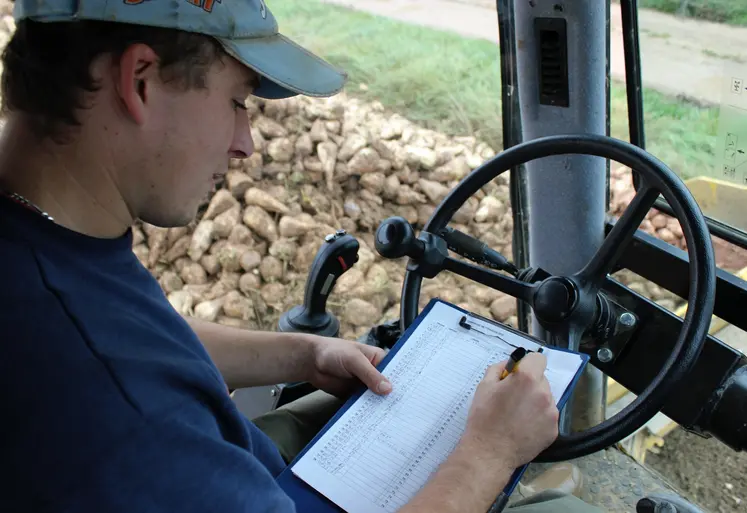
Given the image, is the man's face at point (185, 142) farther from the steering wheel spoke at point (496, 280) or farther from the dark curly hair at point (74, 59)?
the steering wheel spoke at point (496, 280)

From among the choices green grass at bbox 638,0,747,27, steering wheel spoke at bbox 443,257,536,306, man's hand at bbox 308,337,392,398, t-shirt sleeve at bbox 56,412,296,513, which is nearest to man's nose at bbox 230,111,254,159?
t-shirt sleeve at bbox 56,412,296,513

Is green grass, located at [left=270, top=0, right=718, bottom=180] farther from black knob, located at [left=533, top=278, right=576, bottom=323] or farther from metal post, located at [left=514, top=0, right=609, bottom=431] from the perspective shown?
black knob, located at [left=533, top=278, right=576, bottom=323]

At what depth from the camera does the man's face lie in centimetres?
74

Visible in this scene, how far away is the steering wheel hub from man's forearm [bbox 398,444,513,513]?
34cm

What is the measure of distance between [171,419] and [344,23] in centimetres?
248

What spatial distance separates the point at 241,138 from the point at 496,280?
2.05ft

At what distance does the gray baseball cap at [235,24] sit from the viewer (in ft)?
2.31

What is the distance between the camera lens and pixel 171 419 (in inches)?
26.4

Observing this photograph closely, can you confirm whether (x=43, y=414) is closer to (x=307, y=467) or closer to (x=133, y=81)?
(x=133, y=81)

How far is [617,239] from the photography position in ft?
4.05

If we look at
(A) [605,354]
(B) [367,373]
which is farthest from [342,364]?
(A) [605,354]

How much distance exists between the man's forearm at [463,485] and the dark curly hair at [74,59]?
589 millimetres

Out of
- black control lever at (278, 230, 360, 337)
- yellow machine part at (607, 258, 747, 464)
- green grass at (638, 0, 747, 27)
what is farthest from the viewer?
yellow machine part at (607, 258, 747, 464)

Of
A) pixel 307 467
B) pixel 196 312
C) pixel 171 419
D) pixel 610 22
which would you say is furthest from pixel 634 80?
pixel 196 312
